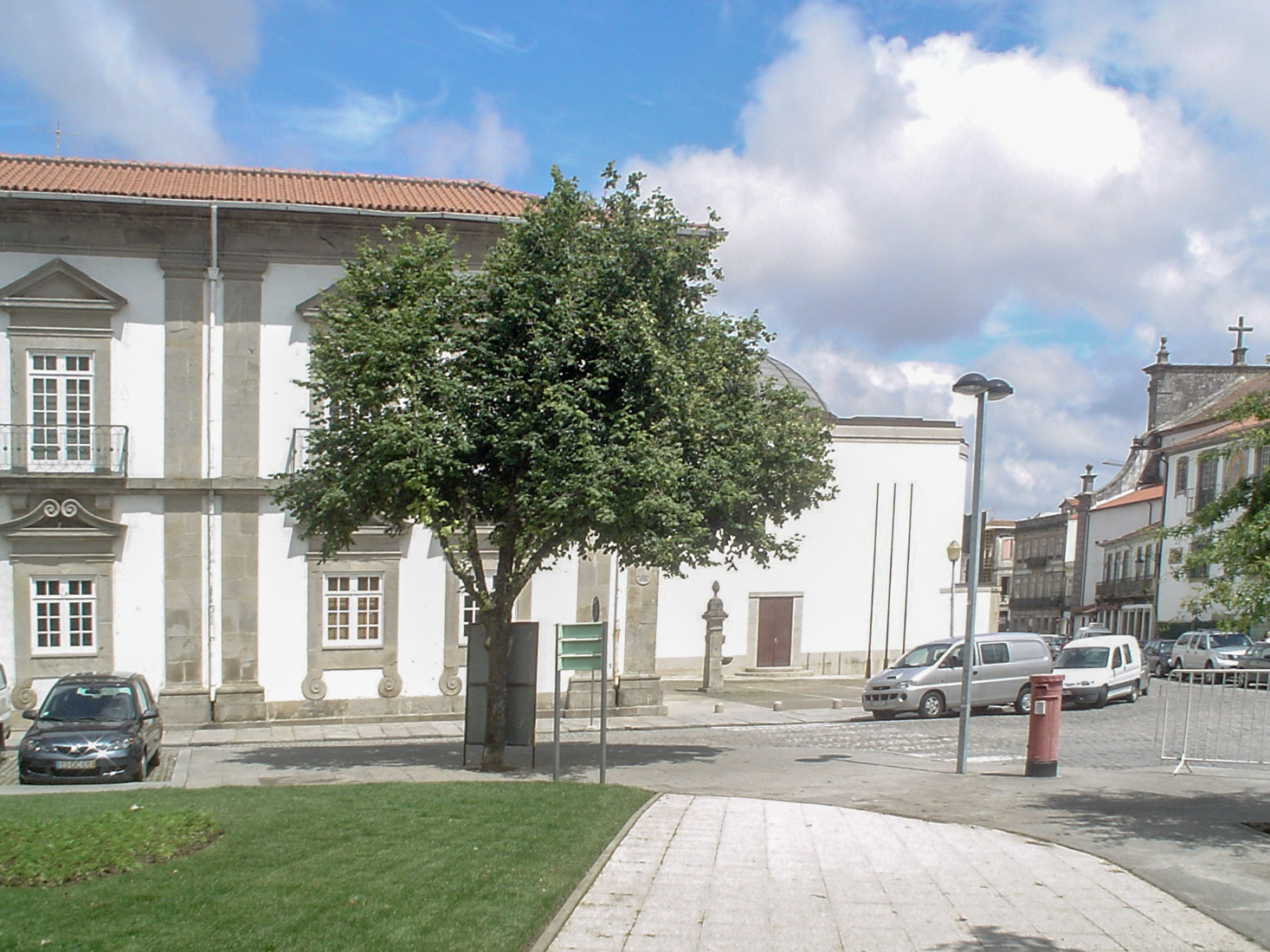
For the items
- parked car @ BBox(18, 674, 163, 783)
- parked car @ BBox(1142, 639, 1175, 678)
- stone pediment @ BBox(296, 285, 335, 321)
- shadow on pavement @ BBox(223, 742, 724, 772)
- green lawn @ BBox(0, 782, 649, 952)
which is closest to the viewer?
green lawn @ BBox(0, 782, 649, 952)

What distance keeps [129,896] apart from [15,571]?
16548 millimetres

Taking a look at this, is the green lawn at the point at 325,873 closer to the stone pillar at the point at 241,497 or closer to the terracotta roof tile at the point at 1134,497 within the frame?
the stone pillar at the point at 241,497

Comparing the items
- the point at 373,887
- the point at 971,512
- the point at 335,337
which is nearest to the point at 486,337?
the point at 335,337

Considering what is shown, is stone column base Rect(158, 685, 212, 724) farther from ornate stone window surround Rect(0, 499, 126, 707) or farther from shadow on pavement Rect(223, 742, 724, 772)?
shadow on pavement Rect(223, 742, 724, 772)

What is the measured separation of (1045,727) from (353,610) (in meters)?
13.9

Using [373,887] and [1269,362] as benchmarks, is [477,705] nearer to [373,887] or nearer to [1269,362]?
[373,887]

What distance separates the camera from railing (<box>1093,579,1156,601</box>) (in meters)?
58.3

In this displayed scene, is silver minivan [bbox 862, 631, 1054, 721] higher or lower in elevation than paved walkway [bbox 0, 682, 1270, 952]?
lower

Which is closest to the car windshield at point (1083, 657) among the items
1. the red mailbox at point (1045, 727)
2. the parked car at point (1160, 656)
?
the parked car at point (1160, 656)

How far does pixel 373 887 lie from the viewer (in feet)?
26.2

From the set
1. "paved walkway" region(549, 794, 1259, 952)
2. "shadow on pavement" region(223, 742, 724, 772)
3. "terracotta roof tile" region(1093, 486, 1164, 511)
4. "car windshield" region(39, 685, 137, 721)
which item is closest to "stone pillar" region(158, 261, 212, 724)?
"shadow on pavement" region(223, 742, 724, 772)

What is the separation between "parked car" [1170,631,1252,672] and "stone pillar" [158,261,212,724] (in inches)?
1079

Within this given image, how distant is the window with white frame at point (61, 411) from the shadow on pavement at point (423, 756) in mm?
6899

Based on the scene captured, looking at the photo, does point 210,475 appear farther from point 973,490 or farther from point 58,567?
point 973,490
